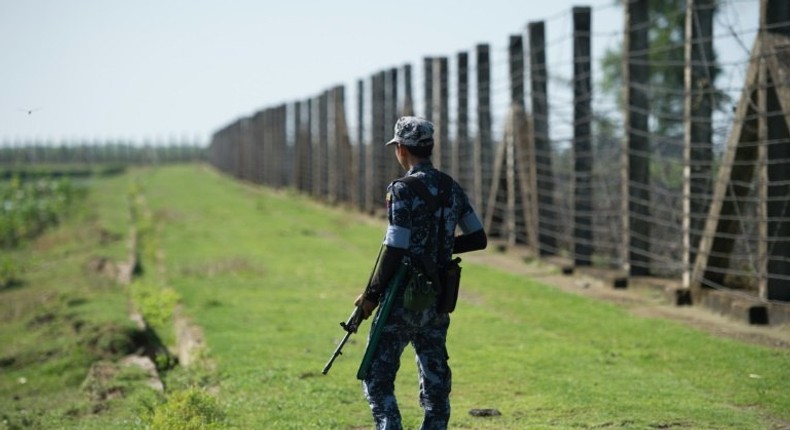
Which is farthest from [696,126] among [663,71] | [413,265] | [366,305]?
[663,71]

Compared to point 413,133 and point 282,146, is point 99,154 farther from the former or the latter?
point 413,133

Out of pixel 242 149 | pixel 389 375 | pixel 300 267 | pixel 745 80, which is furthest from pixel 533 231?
pixel 242 149

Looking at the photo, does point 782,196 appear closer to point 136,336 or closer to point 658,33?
point 136,336

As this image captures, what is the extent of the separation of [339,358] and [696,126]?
14.6 feet

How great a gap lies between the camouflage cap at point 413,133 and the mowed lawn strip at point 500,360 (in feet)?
6.53

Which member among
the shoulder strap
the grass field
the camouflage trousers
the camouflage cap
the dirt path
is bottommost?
the grass field

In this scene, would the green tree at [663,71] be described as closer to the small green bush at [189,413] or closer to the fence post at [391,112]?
the fence post at [391,112]

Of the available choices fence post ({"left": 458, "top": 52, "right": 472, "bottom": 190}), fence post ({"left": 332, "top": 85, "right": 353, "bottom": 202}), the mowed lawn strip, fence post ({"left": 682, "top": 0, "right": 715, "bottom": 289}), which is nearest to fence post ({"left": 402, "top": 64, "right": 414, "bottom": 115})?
fence post ({"left": 458, "top": 52, "right": 472, "bottom": 190})

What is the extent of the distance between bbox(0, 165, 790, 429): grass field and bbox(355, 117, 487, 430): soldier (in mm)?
1186

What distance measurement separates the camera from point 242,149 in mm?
55875

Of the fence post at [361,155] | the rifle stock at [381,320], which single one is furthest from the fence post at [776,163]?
the fence post at [361,155]

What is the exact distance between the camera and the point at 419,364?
6219 millimetres

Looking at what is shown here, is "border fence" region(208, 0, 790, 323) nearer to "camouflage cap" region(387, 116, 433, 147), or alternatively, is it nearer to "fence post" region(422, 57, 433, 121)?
"fence post" region(422, 57, 433, 121)

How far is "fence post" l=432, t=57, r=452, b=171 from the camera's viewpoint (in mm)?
20233
